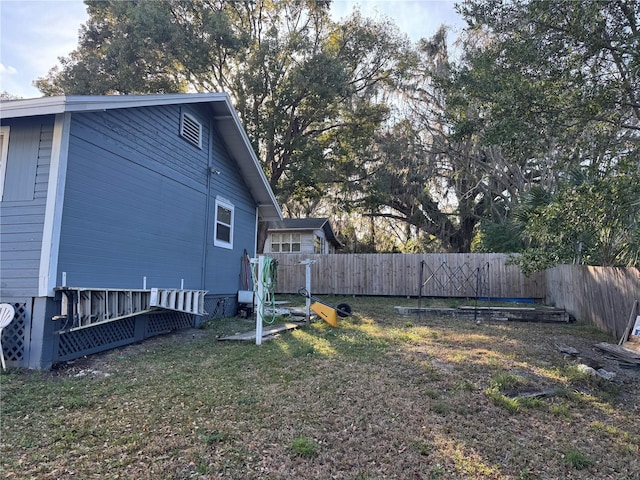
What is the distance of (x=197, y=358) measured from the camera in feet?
19.0

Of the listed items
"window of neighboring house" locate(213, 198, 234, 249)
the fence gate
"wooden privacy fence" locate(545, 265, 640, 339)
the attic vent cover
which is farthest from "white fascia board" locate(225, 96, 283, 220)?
"wooden privacy fence" locate(545, 265, 640, 339)

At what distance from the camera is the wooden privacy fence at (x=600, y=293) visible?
7227 mm

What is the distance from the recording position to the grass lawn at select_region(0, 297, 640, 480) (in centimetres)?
283

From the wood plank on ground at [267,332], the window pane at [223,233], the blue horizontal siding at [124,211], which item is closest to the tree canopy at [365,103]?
the wood plank on ground at [267,332]

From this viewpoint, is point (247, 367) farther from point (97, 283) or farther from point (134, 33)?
point (134, 33)

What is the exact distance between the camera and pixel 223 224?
982 centimetres

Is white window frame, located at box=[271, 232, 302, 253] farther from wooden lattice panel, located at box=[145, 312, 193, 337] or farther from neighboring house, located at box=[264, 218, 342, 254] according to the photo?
wooden lattice panel, located at box=[145, 312, 193, 337]

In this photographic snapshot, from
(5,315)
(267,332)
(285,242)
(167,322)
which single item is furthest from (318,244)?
(5,315)

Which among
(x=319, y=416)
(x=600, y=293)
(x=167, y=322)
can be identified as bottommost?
(x=319, y=416)

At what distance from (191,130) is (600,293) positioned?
30.5 feet

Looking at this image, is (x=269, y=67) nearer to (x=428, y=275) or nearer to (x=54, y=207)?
(x=428, y=275)

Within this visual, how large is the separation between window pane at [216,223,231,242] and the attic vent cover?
6.60ft

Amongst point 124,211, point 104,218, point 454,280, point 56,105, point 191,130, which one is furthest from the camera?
point 454,280

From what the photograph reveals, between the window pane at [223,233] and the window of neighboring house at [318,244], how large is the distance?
1018 centimetres
